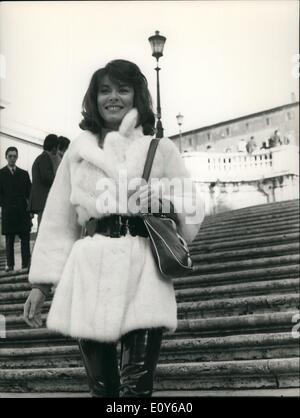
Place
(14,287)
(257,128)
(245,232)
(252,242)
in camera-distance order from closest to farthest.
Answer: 1. (14,287)
2. (252,242)
3. (245,232)
4. (257,128)

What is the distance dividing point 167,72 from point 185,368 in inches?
66.7

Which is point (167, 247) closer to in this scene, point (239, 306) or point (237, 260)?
point (239, 306)

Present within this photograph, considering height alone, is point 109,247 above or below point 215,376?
above

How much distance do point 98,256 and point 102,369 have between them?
0.40m

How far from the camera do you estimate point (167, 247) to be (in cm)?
246

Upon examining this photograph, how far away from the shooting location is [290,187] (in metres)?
10.3

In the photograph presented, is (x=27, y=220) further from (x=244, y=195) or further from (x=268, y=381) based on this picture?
(x=244, y=195)

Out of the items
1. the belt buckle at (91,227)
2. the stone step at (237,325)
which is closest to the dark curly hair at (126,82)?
the belt buckle at (91,227)

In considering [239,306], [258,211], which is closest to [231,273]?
[239,306]

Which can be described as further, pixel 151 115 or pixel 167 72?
pixel 167 72

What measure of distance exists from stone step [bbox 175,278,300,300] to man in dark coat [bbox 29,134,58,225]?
1.41 m

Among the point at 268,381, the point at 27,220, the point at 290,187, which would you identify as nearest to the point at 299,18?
the point at 268,381

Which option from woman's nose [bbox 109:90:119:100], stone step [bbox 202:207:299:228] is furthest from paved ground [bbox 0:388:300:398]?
stone step [bbox 202:207:299:228]
